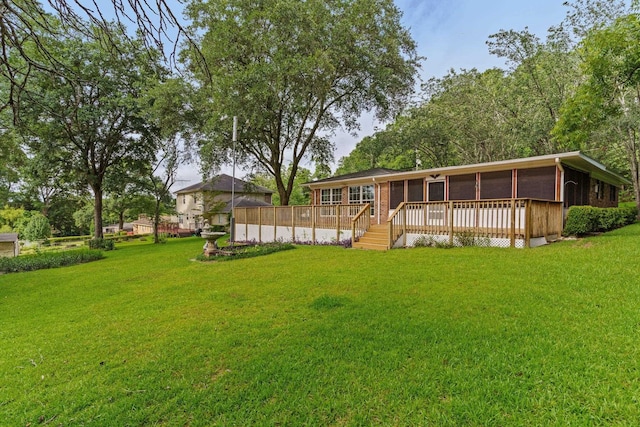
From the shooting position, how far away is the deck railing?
8.20 metres

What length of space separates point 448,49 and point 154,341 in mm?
16438

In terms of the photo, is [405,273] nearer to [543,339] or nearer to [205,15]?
[543,339]

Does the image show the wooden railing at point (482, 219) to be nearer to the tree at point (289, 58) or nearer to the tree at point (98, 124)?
the tree at point (289, 58)

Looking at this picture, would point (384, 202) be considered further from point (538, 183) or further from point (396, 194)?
point (538, 183)

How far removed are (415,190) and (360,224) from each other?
3.31 meters

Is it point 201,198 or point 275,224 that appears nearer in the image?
point 275,224

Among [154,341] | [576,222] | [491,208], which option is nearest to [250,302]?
[154,341]

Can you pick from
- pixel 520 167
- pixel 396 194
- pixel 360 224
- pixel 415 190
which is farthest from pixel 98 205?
pixel 520 167

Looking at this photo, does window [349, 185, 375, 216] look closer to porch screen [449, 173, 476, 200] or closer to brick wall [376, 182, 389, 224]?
brick wall [376, 182, 389, 224]

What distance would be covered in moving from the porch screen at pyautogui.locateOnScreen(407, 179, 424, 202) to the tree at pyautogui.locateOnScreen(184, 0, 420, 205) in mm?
5644

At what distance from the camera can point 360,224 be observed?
11.6 m

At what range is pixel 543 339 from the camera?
3.11 meters

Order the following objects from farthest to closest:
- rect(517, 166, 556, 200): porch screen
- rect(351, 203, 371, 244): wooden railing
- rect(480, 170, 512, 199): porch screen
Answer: rect(351, 203, 371, 244): wooden railing
rect(480, 170, 512, 199): porch screen
rect(517, 166, 556, 200): porch screen

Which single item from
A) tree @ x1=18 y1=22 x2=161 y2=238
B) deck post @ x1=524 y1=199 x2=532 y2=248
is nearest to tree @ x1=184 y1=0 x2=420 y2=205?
tree @ x1=18 y1=22 x2=161 y2=238
